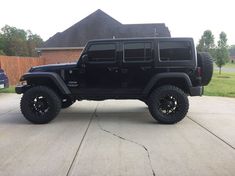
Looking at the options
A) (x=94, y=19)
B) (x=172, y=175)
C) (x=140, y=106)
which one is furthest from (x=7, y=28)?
(x=172, y=175)

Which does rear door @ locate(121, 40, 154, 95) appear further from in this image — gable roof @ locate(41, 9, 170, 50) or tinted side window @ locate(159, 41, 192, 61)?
gable roof @ locate(41, 9, 170, 50)

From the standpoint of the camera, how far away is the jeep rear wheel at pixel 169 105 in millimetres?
8578

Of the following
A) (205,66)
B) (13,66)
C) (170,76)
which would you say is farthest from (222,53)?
(170,76)

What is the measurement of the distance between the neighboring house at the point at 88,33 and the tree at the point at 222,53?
15.9 feet

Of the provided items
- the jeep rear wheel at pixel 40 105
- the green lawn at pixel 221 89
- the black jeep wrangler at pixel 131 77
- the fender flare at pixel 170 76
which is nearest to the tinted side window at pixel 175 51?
the black jeep wrangler at pixel 131 77

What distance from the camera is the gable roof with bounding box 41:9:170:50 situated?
3775 cm

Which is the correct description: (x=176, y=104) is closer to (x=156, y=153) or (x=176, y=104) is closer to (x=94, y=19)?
(x=156, y=153)

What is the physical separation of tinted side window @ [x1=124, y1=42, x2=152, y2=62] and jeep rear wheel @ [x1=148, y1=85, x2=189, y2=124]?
2.57ft

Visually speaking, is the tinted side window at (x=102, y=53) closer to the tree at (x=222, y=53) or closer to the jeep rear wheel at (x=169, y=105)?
the jeep rear wheel at (x=169, y=105)

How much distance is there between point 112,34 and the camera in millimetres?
38094

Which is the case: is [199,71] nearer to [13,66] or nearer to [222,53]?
[13,66]

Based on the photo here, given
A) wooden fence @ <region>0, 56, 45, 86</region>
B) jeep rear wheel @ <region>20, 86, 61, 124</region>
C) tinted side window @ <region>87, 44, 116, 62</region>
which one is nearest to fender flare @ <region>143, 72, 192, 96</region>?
tinted side window @ <region>87, 44, 116, 62</region>

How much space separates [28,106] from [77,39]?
2969cm

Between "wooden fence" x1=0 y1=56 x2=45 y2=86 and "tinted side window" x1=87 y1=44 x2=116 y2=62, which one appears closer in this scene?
"tinted side window" x1=87 y1=44 x2=116 y2=62
